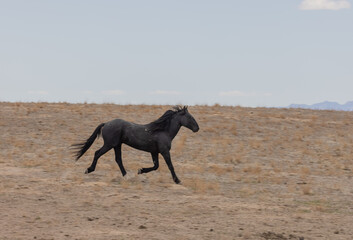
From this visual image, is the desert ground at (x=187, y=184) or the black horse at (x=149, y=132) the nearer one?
the desert ground at (x=187, y=184)

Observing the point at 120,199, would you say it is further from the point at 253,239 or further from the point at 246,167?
the point at 246,167

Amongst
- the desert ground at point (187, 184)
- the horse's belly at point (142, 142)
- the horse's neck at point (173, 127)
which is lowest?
the desert ground at point (187, 184)

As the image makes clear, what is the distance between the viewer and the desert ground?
1102 centimetres

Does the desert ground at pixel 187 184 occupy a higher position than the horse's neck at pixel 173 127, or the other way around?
the horse's neck at pixel 173 127

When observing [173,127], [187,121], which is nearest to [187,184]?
[173,127]

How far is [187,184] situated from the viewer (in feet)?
51.9

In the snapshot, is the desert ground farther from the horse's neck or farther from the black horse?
the horse's neck

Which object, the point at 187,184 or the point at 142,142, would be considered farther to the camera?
the point at 187,184

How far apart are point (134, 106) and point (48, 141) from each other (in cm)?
1353

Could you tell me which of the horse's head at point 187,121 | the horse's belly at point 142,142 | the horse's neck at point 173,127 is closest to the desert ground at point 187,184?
the horse's belly at point 142,142

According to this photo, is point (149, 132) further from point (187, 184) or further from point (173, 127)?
point (187, 184)

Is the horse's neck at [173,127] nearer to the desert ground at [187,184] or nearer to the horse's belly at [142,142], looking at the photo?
the horse's belly at [142,142]

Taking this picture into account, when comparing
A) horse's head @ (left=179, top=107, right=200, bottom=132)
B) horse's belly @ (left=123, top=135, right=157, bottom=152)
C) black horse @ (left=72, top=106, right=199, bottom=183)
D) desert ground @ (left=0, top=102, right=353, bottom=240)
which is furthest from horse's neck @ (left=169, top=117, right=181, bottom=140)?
desert ground @ (left=0, top=102, right=353, bottom=240)

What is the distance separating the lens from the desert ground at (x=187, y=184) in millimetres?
11023
